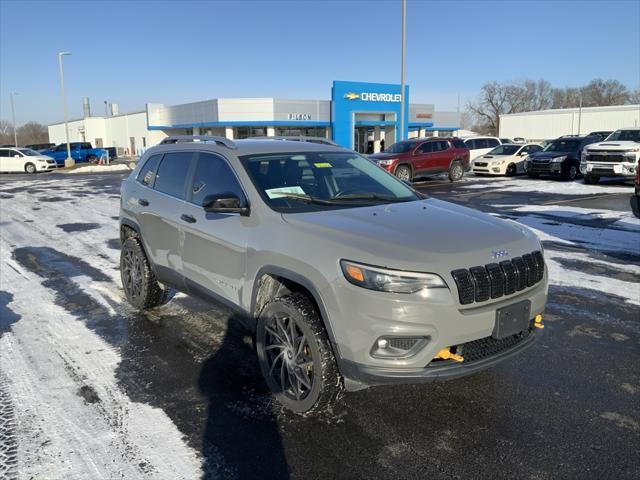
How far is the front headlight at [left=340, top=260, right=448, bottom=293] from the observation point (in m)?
2.97

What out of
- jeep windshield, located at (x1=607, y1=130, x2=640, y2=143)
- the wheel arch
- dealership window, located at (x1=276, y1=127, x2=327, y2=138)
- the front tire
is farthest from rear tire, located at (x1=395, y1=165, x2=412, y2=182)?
dealership window, located at (x1=276, y1=127, x2=327, y2=138)

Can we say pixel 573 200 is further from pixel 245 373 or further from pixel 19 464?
pixel 19 464

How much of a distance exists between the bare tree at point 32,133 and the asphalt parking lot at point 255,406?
108148 mm

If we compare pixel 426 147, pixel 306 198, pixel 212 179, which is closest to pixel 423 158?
pixel 426 147

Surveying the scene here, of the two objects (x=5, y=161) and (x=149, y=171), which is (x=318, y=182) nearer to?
(x=149, y=171)

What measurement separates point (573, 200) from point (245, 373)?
43.3ft

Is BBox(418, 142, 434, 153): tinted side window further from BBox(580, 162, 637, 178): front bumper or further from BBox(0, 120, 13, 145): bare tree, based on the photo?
BBox(0, 120, 13, 145): bare tree

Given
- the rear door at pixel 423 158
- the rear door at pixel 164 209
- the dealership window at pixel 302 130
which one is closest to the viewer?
the rear door at pixel 164 209

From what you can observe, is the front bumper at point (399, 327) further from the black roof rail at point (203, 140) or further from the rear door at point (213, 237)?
the black roof rail at point (203, 140)

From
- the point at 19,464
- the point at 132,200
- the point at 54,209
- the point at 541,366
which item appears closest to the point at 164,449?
the point at 19,464

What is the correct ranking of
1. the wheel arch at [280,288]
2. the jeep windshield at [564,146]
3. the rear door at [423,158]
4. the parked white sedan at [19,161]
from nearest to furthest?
the wheel arch at [280,288], the rear door at [423,158], the jeep windshield at [564,146], the parked white sedan at [19,161]

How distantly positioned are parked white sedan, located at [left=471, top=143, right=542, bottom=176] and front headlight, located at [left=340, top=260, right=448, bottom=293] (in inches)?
867

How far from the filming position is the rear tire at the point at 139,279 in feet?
18.1

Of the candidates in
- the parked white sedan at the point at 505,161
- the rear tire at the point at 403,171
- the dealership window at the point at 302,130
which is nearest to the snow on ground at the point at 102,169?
the dealership window at the point at 302,130
